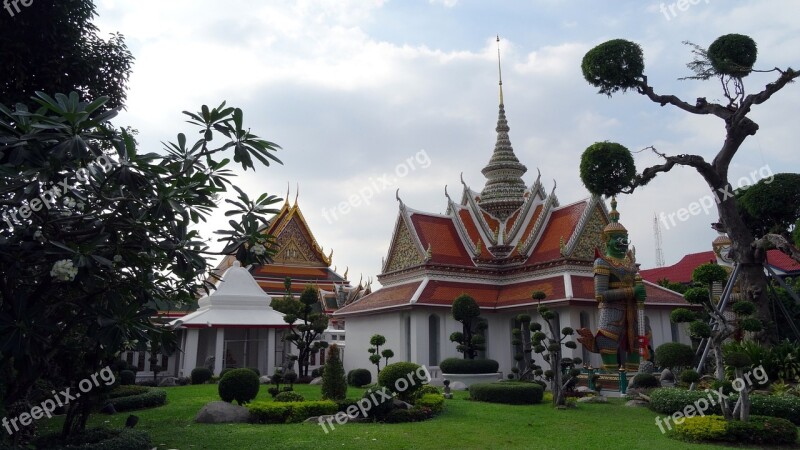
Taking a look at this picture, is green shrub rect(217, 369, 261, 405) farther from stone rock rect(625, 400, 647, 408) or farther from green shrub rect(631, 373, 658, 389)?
green shrub rect(631, 373, 658, 389)

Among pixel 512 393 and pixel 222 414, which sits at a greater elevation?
pixel 512 393

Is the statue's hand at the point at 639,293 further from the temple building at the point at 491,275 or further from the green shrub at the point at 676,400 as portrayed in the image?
the green shrub at the point at 676,400

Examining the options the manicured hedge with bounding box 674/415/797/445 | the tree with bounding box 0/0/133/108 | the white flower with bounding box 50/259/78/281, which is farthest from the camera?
the tree with bounding box 0/0/133/108

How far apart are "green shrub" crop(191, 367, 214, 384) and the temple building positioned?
519 centimetres

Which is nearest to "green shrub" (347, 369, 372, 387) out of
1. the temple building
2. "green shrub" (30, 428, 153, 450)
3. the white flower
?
the temple building

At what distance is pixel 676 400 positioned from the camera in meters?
Answer: 11.0

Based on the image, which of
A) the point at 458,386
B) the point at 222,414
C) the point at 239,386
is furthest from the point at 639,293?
the point at 222,414

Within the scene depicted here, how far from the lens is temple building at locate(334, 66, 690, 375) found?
1911 centimetres

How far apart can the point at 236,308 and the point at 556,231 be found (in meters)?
13.0

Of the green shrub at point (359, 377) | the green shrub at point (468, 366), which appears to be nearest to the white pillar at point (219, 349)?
the green shrub at point (359, 377)

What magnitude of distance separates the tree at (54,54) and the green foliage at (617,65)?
32.3 feet

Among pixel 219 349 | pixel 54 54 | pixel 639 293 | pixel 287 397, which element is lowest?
pixel 287 397

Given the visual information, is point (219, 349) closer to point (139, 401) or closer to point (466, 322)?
point (139, 401)

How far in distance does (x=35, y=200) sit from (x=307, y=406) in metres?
6.95
